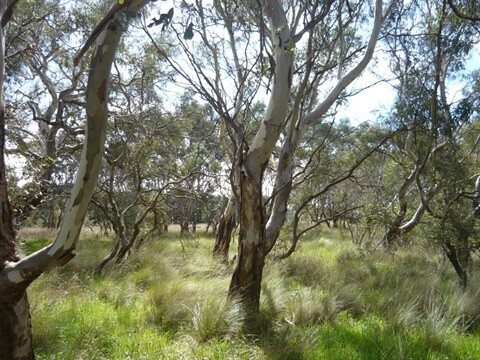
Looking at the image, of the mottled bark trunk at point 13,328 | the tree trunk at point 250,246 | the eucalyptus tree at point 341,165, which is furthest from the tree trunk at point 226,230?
the mottled bark trunk at point 13,328

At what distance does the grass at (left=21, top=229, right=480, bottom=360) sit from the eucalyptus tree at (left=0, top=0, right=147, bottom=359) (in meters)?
0.63

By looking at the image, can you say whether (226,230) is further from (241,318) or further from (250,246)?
(241,318)

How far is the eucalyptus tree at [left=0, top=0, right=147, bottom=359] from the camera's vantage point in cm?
211

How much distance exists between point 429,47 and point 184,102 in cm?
745

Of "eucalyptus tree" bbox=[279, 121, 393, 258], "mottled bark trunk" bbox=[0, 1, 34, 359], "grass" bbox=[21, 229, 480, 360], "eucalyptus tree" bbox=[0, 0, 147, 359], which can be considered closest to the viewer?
"eucalyptus tree" bbox=[0, 0, 147, 359]

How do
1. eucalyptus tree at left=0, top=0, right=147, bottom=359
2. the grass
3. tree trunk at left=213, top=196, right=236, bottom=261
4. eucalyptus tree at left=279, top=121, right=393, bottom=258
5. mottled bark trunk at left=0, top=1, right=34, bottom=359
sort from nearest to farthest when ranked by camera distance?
eucalyptus tree at left=0, top=0, right=147, bottom=359 → mottled bark trunk at left=0, top=1, right=34, bottom=359 → the grass → tree trunk at left=213, top=196, right=236, bottom=261 → eucalyptus tree at left=279, top=121, right=393, bottom=258

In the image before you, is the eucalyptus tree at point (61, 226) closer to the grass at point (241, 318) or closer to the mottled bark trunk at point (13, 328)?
the mottled bark trunk at point (13, 328)

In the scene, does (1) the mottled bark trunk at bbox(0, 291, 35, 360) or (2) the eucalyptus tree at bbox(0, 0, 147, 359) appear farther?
(1) the mottled bark trunk at bbox(0, 291, 35, 360)

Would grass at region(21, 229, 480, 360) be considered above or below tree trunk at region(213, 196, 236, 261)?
Result: below

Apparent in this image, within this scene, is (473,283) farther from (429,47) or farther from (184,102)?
(184,102)

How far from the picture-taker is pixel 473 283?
5375 mm

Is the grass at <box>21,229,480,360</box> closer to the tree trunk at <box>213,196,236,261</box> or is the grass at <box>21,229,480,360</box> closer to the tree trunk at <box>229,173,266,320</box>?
the tree trunk at <box>229,173,266,320</box>

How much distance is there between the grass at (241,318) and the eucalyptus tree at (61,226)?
635 millimetres

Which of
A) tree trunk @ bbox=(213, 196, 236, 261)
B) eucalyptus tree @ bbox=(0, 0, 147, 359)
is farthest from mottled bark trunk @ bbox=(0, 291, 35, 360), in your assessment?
tree trunk @ bbox=(213, 196, 236, 261)
